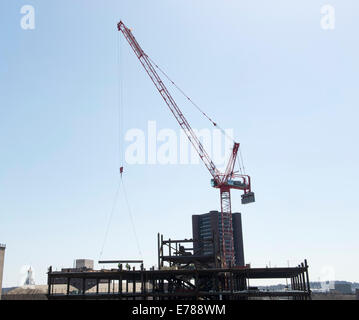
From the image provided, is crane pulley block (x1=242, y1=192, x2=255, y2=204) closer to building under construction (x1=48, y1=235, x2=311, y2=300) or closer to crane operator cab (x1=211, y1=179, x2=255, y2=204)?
crane operator cab (x1=211, y1=179, x2=255, y2=204)

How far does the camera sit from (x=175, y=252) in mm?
50281

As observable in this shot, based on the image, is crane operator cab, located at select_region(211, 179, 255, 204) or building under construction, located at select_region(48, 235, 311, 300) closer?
building under construction, located at select_region(48, 235, 311, 300)

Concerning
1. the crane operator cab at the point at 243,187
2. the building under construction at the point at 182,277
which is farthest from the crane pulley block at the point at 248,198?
the building under construction at the point at 182,277

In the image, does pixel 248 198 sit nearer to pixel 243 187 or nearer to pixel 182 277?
pixel 243 187

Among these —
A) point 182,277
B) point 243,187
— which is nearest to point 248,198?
point 243,187

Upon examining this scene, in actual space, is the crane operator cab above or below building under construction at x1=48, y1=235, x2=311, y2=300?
above

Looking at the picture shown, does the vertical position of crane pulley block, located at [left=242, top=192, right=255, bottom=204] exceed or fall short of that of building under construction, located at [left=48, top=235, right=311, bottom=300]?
it exceeds it

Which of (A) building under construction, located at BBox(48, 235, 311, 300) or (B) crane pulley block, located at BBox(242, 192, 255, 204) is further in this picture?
(B) crane pulley block, located at BBox(242, 192, 255, 204)

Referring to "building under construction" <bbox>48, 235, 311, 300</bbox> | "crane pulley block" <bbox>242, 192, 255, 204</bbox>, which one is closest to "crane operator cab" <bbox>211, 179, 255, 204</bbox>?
"crane pulley block" <bbox>242, 192, 255, 204</bbox>

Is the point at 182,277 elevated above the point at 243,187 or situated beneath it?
situated beneath

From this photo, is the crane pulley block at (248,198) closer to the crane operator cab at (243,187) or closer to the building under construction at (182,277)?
the crane operator cab at (243,187)

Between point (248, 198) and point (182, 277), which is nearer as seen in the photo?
point (182, 277)
